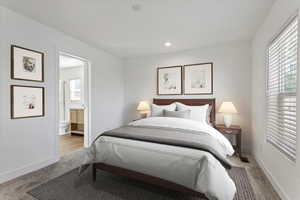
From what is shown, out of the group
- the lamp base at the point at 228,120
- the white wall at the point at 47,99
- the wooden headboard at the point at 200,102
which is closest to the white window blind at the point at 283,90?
the lamp base at the point at 228,120

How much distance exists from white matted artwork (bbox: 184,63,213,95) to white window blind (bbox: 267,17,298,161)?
4.39ft

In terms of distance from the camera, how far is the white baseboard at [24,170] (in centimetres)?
211

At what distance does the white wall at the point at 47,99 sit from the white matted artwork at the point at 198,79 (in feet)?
7.45

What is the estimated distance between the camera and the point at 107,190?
1911mm

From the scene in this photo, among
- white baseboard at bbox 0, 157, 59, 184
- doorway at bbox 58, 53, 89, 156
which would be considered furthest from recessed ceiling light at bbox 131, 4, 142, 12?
doorway at bbox 58, 53, 89, 156

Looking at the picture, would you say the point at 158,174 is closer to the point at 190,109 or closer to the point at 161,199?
the point at 161,199

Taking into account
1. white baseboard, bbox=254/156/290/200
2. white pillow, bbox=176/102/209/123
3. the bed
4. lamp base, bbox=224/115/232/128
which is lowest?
white baseboard, bbox=254/156/290/200

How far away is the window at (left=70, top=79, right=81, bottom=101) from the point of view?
547 cm

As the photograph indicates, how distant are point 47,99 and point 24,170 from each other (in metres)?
1.17

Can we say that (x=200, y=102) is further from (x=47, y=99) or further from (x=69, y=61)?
(x=69, y=61)

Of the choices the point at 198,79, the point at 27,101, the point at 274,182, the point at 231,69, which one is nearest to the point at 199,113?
the point at 198,79

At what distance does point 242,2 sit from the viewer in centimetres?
198

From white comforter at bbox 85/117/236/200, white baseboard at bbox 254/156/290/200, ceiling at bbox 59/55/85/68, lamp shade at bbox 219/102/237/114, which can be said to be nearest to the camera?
white comforter at bbox 85/117/236/200

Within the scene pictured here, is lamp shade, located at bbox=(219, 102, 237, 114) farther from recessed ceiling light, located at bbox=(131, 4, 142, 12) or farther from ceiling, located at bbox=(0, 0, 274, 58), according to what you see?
recessed ceiling light, located at bbox=(131, 4, 142, 12)
